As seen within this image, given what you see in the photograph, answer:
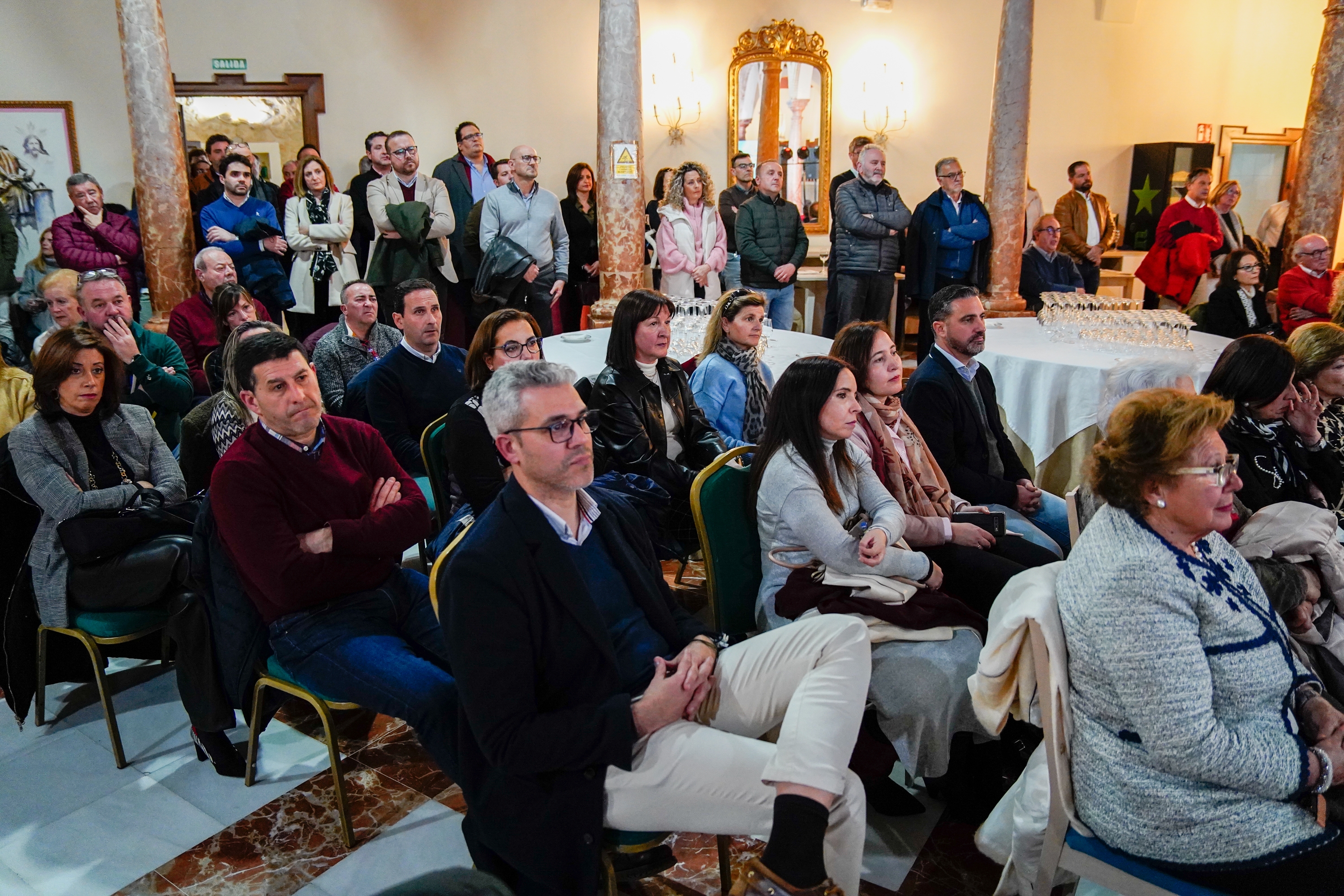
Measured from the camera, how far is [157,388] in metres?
3.57

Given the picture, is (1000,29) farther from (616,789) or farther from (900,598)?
(616,789)

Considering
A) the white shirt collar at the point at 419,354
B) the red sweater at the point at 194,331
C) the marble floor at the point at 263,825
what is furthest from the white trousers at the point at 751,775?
the red sweater at the point at 194,331

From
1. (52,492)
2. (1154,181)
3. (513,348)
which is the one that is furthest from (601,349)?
(1154,181)

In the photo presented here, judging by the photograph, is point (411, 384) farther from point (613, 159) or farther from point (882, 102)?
point (882, 102)

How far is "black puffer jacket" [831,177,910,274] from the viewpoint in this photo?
613 cm

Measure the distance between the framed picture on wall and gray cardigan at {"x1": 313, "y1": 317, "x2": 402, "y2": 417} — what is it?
4.74 m

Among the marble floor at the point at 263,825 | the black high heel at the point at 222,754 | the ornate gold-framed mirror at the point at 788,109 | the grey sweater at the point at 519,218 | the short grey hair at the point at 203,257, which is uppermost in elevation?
the ornate gold-framed mirror at the point at 788,109

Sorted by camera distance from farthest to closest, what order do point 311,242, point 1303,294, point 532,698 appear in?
1. point 1303,294
2. point 311,242
3. point 532,698

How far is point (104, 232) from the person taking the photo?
5.42 metres

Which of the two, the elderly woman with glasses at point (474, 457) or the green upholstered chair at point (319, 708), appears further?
the elderly woman with glasses at point (474, 457)

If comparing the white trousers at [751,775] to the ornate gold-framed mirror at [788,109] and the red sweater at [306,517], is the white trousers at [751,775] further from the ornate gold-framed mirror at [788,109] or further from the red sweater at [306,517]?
the ornate gold-framed mirror at [788,109]

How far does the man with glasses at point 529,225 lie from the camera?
5.61 metres

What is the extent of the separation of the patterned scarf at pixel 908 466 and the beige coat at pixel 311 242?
3863mm

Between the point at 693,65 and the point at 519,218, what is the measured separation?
11.7 ft
